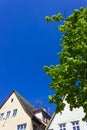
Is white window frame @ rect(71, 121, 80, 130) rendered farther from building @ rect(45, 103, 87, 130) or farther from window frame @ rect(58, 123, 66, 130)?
window frame @ rect(58, 123, 66, 130)

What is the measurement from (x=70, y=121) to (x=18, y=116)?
10370 millimetres

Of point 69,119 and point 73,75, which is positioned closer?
point 73,75

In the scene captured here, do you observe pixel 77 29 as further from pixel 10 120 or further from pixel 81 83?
pixel 10 120

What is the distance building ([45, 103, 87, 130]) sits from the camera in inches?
1200

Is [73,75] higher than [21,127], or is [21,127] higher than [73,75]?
[21,127]

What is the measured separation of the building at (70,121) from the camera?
3047cm

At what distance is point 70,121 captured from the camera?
31.5 m

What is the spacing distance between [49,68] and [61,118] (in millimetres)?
15433

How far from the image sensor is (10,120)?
38.8 metres

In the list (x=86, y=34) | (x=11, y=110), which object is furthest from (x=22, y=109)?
(x=86, y=34)

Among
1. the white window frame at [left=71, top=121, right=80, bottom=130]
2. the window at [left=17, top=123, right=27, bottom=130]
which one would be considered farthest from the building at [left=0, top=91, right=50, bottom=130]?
the white window frame at [left=71, top=121, right=80, bottom=130]

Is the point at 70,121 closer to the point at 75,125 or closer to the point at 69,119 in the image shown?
the point at 69,119

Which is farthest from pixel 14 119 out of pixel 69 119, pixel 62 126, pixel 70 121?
pixel 70 121

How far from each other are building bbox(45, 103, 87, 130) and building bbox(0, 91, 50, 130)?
17.8 ft
